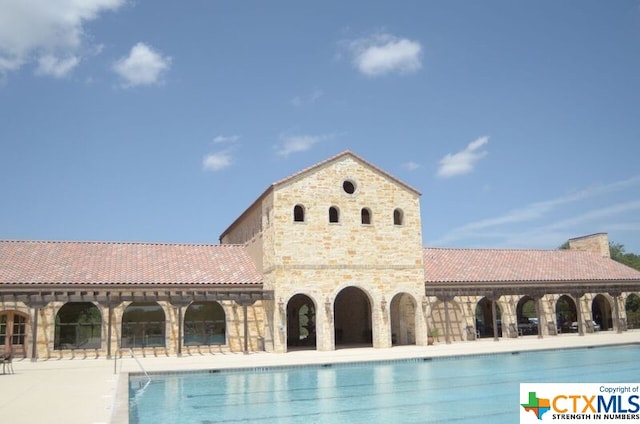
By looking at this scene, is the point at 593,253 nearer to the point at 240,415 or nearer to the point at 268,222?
the point at 268,222

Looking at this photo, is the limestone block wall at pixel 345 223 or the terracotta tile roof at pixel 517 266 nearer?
the limestone block wall at pixel 345 223

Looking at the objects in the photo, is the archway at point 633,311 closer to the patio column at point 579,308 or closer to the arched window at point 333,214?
the patio column at point 579,308

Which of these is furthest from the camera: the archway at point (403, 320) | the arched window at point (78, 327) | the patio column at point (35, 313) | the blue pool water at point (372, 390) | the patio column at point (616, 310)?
the patio column at point (616, 310)

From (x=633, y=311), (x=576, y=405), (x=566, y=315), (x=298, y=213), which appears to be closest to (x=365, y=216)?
(x=298, y=213)

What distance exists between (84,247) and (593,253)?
110 ft

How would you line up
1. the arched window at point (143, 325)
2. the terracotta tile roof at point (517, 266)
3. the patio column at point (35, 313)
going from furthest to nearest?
the terracotta tile roof at point (517, 266), the arched window at point (143, 325), the patio column at point (35, 313)

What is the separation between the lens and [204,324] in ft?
89.0

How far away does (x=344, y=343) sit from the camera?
32.2 m

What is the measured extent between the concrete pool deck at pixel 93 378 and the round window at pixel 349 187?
747cm

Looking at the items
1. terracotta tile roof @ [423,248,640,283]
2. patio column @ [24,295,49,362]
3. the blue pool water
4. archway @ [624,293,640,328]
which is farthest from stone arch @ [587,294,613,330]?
patio column @ [24,295,49,362]

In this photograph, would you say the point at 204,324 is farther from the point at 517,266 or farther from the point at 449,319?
the point at 517,266

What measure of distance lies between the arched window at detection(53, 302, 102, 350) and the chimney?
33.6m

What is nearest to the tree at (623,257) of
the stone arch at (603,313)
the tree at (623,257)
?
the tree at (623,257)

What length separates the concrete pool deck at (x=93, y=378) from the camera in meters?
10.8
